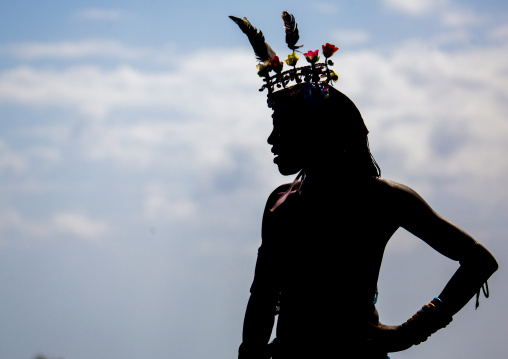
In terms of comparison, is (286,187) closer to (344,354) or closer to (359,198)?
(359,198)

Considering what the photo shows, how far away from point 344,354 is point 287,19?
101 inches

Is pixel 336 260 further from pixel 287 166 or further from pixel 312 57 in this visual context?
pixel 312 57

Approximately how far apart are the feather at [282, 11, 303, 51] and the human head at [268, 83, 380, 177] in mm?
627

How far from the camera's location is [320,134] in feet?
18.9

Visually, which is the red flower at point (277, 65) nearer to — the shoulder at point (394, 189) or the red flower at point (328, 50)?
the red flower at point (328, 50)

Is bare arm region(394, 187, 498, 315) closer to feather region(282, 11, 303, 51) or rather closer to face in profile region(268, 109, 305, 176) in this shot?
face in profile region(268, 109, 305, 176)

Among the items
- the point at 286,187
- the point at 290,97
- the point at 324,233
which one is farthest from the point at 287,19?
the point at 324,233

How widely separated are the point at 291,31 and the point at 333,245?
1.82 metres

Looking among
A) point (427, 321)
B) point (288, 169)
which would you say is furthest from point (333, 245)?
point (427, 321)

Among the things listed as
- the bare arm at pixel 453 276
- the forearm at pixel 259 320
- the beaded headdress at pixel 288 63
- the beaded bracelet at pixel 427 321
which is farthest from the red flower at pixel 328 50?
the beaded bracelet at pixel 427 321

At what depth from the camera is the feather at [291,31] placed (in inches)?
255

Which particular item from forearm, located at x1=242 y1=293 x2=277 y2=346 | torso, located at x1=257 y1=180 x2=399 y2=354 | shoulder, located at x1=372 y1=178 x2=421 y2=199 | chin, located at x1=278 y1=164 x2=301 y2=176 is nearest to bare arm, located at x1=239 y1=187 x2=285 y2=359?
forearm, located at x1=242 y1=293 x2=277 y2=346

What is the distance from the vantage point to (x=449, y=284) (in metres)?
5.41

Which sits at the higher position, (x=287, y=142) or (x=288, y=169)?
(x=287, y=142)
